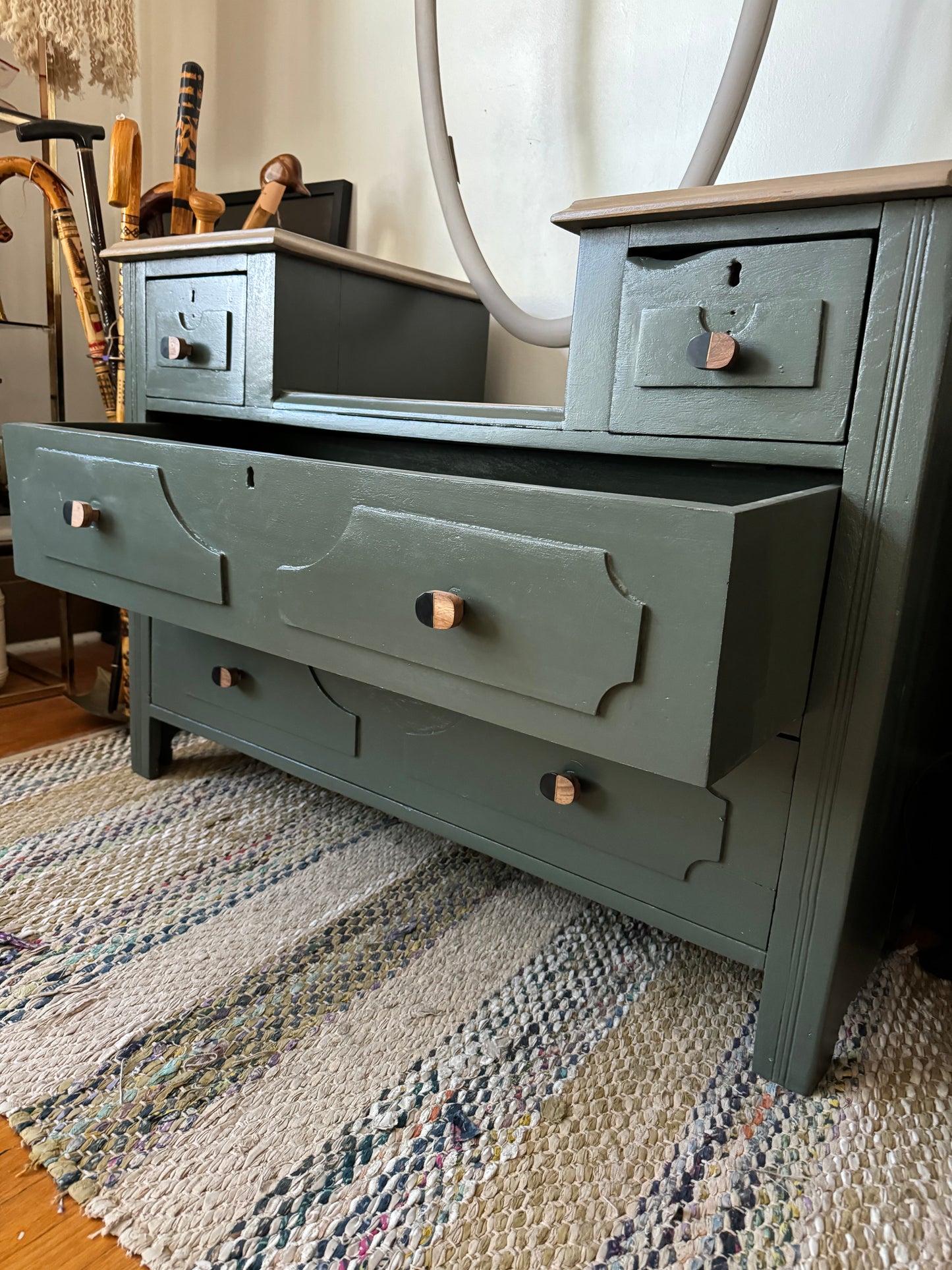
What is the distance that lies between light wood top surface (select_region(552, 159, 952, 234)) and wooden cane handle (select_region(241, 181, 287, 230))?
0.78 m

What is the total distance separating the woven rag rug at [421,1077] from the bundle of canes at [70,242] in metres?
0.86

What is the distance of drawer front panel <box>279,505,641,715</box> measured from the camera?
2.14 ft

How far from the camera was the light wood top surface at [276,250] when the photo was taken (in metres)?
1.13

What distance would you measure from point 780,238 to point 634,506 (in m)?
0.33

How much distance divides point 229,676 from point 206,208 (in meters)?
0.75

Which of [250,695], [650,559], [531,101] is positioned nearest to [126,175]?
[531,101]

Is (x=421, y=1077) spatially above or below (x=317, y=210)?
below

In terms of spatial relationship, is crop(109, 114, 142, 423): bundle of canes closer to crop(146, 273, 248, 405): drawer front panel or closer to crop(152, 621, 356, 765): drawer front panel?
crop(146, 273, 248, 405): drawer front panel

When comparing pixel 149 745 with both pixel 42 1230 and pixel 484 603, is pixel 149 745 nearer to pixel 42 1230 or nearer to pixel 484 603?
pixel 42 1230

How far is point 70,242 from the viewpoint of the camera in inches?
61.9

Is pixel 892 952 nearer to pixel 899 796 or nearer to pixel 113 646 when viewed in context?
pixel 899 796

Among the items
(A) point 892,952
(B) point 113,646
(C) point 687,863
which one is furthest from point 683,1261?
(B) point 113,646

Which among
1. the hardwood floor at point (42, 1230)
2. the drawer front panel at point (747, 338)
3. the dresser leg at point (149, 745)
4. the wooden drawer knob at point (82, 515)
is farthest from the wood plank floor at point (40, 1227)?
the drawer front panel at point (747, 338)

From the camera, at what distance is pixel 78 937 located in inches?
40.8
